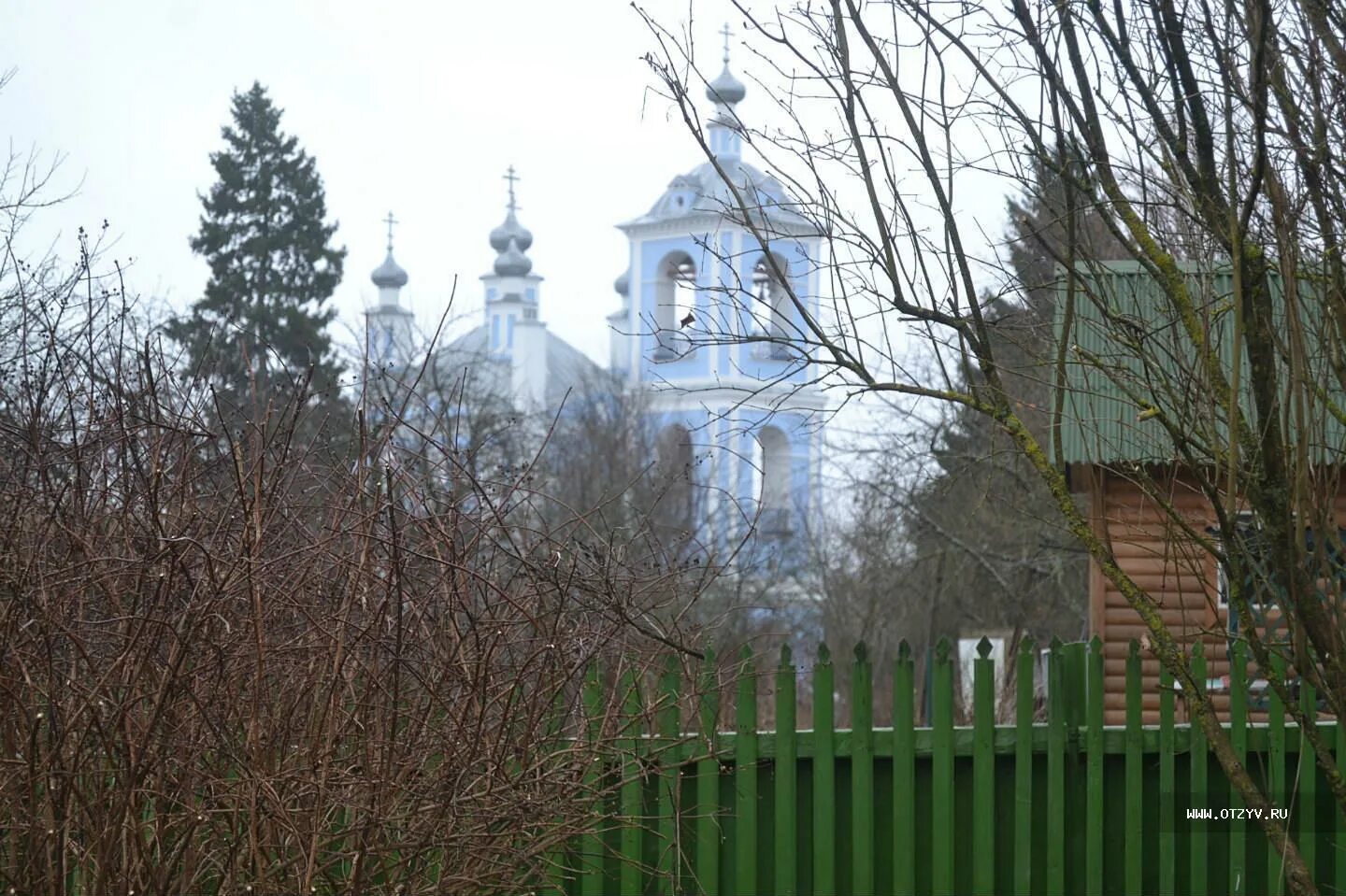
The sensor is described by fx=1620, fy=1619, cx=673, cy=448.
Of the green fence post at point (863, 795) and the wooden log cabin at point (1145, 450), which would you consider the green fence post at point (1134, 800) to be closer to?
the wooden log cabin at point (1145, 450)

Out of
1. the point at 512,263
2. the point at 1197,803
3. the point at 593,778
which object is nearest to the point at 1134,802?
the point at 1197,803

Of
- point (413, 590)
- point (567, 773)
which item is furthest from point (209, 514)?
point (567, 773)

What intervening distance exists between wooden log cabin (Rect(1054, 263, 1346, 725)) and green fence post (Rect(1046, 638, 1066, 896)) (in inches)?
22.9

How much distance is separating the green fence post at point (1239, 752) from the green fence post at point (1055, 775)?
67 cm

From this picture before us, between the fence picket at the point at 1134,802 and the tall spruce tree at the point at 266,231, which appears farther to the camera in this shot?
the tall spruce tree at the point at 266,231

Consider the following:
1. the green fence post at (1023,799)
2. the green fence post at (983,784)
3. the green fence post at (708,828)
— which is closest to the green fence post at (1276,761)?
the green fence post at (1023,799)

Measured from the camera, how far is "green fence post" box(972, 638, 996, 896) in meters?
6.40

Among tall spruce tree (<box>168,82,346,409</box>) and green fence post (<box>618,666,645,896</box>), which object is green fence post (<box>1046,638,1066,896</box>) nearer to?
green fence post (<box>618,666,645,896</box>)

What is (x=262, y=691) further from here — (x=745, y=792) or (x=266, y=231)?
(x=266, y=231)

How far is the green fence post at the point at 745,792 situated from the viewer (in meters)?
6.27

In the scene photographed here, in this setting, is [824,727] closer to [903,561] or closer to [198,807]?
[198,807]

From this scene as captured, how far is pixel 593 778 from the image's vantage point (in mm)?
5977

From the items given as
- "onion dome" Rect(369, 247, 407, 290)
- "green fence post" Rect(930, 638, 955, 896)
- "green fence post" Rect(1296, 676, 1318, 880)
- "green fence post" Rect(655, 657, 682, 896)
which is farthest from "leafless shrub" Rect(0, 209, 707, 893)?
"onion dome" Rect(369, 247, 407, 290)

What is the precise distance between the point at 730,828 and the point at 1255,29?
3.60 meters
